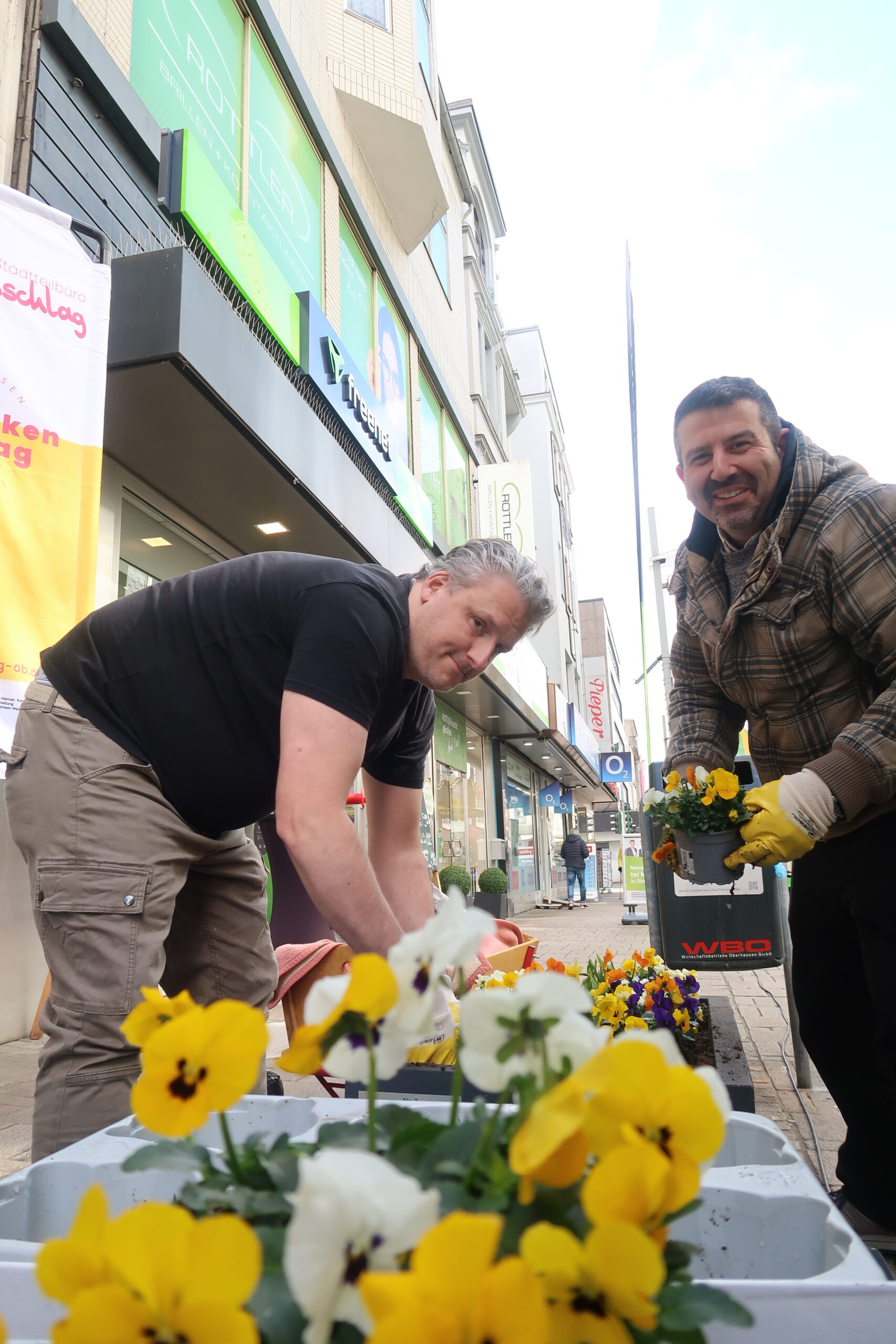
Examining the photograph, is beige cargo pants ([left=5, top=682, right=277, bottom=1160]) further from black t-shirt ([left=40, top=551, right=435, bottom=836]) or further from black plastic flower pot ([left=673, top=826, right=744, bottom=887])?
black plastic flower pot ([left=673, top=826, right=744, bottom=887])

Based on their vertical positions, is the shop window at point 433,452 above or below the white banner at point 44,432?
above

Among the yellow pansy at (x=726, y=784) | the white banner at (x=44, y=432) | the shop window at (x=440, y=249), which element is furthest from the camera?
the shop window at (x=440, y=249)

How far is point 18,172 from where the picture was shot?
14.8ft

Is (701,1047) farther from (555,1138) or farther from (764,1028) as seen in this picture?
(764,1028)

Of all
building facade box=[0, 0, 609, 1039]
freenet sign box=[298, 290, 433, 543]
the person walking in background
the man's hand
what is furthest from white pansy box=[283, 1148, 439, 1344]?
the person walking in background

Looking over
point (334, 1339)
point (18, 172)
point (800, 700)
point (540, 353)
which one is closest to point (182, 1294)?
point (334, 1339)

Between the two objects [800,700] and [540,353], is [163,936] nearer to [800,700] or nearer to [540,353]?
[800,700]

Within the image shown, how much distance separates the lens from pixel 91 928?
1594 mm

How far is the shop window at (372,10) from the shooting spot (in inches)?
421

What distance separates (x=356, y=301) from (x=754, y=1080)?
919 cm

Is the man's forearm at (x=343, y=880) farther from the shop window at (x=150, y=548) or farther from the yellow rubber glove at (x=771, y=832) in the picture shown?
the shop window at (x=150, y=548)

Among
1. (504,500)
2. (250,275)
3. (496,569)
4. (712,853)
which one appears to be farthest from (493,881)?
(496,569)

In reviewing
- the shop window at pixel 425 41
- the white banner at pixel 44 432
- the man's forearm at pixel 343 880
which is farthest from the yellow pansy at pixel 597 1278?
the shop window at pixel 425 41

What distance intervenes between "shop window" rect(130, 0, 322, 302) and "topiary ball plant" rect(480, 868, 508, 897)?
859 cm
